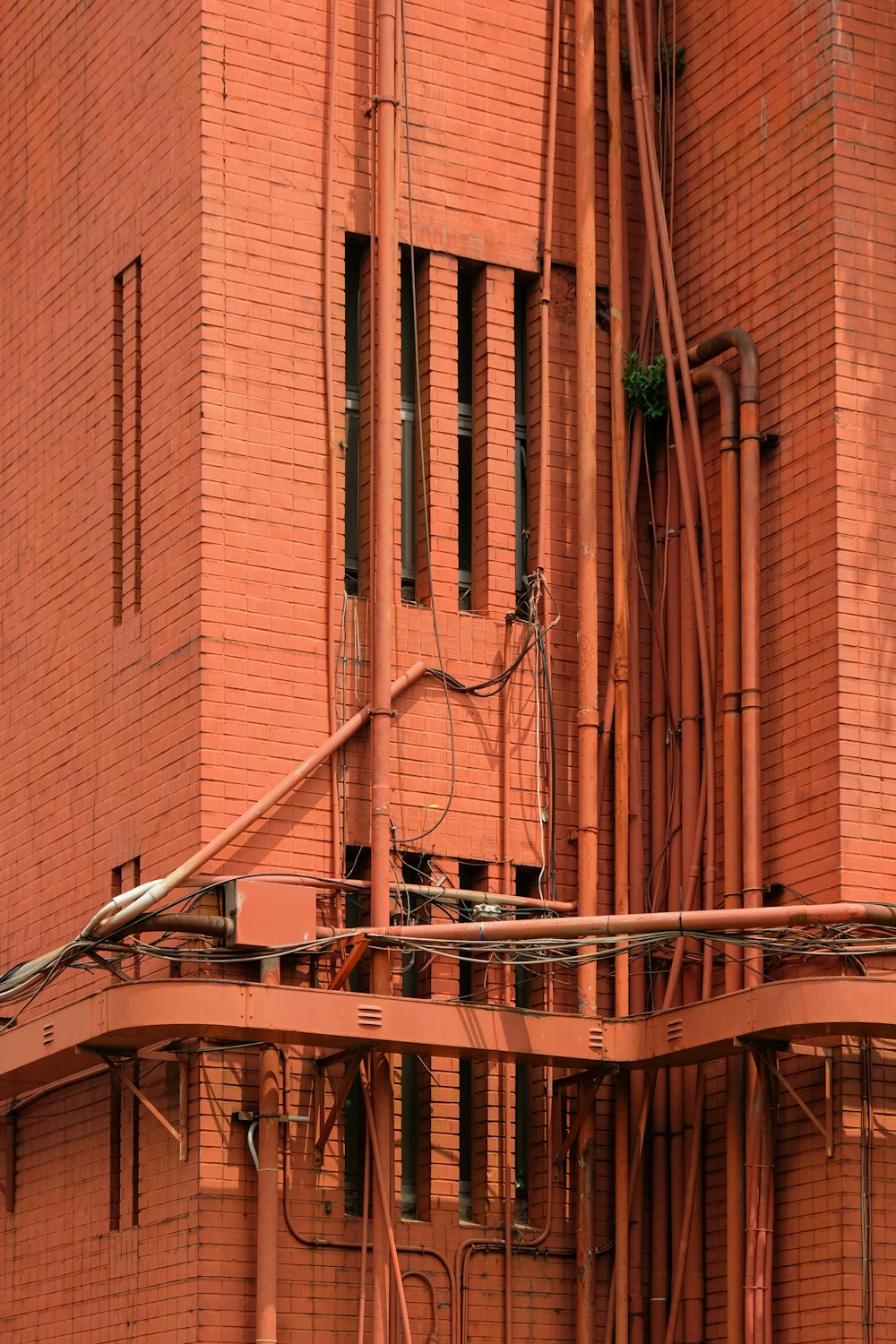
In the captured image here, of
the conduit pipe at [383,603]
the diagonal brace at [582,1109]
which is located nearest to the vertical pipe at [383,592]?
the conduit pipe at [383,603]

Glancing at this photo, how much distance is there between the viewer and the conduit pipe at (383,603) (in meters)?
17.7

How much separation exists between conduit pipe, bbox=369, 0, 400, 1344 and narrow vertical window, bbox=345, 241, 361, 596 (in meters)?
0.44

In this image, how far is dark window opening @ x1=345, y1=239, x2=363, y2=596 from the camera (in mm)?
19703

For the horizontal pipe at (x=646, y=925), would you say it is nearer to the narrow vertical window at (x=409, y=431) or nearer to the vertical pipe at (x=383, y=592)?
the vertical pipe at (x=383, y=592)

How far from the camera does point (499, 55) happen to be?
68.3ft

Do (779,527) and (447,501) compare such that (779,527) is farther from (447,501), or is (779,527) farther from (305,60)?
(305,60)

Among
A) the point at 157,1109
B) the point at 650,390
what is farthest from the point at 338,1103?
the point at 650,390

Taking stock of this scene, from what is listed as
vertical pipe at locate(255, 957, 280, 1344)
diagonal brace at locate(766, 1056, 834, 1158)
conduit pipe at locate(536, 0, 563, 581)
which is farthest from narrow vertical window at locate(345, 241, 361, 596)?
diagonal brace at locate(766, 1056, 834, 1158)

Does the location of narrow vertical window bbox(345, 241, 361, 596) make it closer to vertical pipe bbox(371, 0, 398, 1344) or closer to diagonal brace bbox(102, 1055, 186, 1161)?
vertical pipe bbox(371, 0, 398, 1344)

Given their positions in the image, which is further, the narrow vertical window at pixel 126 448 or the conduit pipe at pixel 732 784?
the narrow vertical window at pixel 126 448

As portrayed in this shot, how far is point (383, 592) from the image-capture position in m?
18.9

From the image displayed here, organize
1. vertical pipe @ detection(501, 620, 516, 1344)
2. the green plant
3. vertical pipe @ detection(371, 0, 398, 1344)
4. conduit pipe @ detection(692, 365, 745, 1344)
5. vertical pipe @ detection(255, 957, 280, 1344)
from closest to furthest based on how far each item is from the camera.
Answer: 1. vertical pipe @ detection(255, 957, 280, 1344)
2. vertical pipe @ detection(371, 0, 398, 1344)
3. conduit pipe @ detection(692, 365, 745, 1344)
4. vertical pipe @ detection(501, 620, 516, 1344)
5. the green plant

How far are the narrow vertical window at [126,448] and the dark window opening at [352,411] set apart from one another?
5.07 ft

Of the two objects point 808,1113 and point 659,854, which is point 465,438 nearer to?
point 659,854
